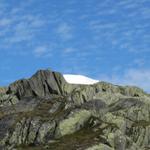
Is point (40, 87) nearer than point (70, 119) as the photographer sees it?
No

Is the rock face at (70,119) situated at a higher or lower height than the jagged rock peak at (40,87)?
lower

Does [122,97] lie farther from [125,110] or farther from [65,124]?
[65,124]

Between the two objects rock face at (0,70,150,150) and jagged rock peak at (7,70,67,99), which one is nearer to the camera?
rock face at (0,70,150,150)

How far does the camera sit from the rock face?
143625 millimetres

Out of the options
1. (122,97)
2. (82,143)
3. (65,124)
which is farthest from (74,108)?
(122,97)

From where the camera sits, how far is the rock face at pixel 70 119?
144m

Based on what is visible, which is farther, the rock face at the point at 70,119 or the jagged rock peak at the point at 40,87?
the jagged rock peak at the point at 40,87

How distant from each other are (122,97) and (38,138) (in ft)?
164

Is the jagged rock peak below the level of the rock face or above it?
above

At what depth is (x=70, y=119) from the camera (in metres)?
154

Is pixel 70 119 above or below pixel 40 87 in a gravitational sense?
below

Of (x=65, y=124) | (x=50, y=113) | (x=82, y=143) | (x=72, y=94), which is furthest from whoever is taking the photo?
(x=72, y=94)

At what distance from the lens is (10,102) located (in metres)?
191

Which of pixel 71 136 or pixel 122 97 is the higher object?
pixel 122 97
